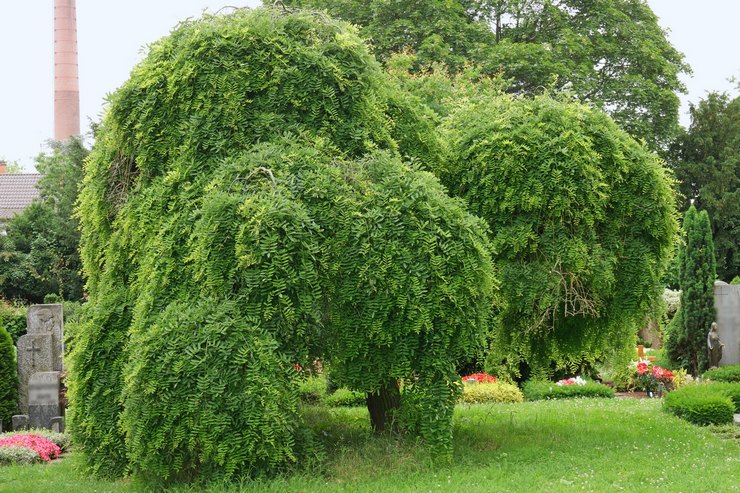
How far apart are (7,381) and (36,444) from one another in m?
2.71

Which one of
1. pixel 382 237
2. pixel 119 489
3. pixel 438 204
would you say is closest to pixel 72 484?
pixel 119 489

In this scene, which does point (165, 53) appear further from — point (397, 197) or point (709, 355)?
point (709, 355)

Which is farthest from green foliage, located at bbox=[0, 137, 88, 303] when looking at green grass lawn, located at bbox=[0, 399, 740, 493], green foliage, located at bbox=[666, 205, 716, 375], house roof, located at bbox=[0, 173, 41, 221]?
green foliage, located at bbox=[666, 205, 716, 375]

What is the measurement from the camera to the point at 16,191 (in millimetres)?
43594

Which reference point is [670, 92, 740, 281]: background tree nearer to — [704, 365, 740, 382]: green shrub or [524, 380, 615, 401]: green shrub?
[704, 365, 740, 382]: green shrub

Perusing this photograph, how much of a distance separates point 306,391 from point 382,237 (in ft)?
22.9

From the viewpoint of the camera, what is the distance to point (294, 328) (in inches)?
353

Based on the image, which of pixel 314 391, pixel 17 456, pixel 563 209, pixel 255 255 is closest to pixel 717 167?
pixel 314 391

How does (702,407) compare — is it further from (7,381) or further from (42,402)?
(7,381)

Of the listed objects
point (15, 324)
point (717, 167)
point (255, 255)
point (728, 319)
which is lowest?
point (728, 319)

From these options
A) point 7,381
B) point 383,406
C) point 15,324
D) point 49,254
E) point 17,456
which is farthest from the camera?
A: point 49,254

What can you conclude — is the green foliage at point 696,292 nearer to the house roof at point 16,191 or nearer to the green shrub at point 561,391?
the green shrub at point 561,391

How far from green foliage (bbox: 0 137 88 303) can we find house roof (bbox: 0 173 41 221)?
574 inches

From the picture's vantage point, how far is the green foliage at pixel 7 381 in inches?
585
